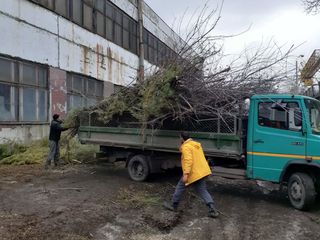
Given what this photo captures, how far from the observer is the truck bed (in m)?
8.64

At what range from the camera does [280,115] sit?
26.7 feet

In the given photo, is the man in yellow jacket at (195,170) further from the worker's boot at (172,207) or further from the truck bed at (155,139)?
the truck bed at (155,139)

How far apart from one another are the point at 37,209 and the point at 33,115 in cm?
930

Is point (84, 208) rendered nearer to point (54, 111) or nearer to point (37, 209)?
point (37, 209)

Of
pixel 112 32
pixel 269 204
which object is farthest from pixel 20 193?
pixel 112 32

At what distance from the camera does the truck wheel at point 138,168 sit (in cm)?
1055

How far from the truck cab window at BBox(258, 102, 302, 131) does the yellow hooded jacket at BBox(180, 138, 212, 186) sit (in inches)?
65.5

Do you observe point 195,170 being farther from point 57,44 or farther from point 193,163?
point 57,44

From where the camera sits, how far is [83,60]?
65.8ft

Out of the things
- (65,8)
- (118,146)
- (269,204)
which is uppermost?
(65,8)

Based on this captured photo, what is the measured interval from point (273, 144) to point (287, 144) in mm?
290

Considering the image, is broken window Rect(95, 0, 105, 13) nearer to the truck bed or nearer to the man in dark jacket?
the man in dark jacket

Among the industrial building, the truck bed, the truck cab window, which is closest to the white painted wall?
the industrial building

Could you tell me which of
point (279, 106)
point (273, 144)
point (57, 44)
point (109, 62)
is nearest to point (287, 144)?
point (273, 144)
